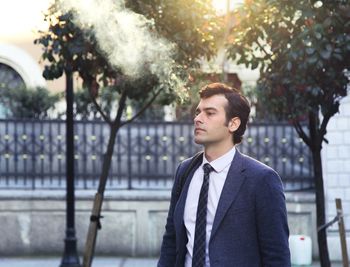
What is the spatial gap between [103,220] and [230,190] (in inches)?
301

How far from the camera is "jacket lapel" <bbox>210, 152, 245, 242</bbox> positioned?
398 centimetres

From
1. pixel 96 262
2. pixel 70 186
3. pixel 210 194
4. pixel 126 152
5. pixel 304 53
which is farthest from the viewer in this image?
pixel 126 152

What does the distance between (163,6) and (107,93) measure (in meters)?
6.65

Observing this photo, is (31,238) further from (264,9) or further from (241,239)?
(241,239)

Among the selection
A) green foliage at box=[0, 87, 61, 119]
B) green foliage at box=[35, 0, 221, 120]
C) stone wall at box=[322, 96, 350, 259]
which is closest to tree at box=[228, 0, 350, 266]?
green foliage at box=[35, 0, 221, 120]

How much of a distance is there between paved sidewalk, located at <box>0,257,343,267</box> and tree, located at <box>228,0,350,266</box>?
409 cm

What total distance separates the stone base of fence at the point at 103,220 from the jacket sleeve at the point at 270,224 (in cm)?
754

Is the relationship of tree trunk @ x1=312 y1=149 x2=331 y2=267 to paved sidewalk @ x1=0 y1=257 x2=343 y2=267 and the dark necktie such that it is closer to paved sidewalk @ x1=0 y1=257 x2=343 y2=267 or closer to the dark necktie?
the dark necktie

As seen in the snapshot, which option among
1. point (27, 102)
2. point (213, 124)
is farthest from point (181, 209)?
point (27, 102)

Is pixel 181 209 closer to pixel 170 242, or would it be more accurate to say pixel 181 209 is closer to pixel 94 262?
pixel 170 242

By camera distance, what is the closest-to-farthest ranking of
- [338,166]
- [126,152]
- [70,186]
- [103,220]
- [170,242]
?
[170,242], [70,186], [338,166], [103,220], [126,152]

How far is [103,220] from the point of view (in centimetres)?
1152

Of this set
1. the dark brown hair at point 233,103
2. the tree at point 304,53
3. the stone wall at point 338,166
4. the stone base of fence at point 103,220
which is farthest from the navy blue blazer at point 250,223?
the stone base of fence at point 103,220

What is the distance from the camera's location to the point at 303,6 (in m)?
6.90
